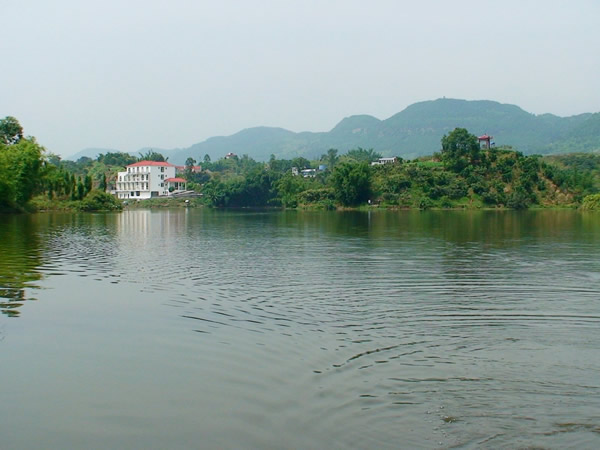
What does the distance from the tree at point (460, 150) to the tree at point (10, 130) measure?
208ft

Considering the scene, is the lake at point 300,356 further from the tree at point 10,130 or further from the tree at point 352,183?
the tree at point 352,183

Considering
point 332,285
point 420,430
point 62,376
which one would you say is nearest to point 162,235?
point 332,285

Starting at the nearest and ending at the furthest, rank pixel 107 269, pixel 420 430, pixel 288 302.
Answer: pixel 420 430 < pixel 288 302 < pixel 107 269

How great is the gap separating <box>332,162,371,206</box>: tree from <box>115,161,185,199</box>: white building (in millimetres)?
51211

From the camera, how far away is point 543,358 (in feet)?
32.5

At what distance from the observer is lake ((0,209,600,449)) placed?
281 inches

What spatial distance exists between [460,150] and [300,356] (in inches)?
3609

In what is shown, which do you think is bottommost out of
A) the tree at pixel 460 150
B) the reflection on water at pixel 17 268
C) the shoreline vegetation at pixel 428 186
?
the reflection on water at pixel 17 268

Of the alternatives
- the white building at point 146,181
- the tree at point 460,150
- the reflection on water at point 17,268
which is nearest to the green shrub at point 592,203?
the tree at point 460,150

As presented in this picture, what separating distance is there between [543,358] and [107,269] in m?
15.3

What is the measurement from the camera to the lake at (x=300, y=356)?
714 centimetres

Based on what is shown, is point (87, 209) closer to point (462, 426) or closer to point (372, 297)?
point (372, 297)

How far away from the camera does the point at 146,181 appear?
436ft

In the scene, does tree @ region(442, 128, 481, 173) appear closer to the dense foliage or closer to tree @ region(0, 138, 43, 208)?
the dense foliage
